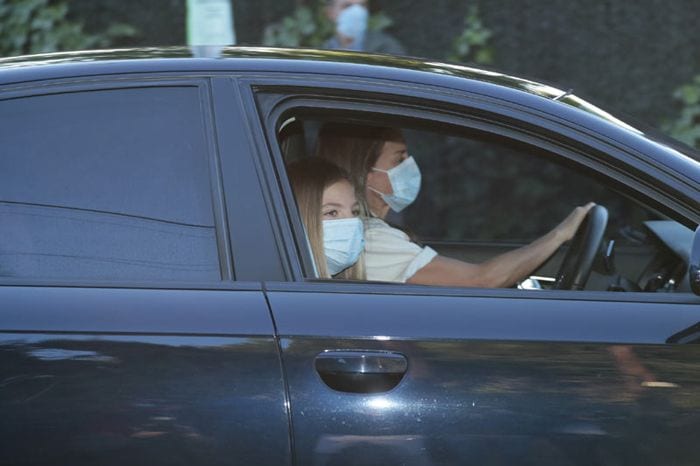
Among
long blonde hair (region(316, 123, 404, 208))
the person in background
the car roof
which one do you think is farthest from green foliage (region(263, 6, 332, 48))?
the car roof

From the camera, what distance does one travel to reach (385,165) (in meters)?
3.72

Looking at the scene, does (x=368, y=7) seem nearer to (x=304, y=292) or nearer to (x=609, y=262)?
(x=609, y=262)

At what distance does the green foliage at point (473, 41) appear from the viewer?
22.6ft

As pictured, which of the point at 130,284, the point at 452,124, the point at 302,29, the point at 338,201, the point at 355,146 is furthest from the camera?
the point at 302,29

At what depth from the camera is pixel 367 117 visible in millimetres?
2918

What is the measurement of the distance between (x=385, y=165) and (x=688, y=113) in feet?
11.4

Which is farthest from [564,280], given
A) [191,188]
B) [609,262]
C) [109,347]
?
[109,347]

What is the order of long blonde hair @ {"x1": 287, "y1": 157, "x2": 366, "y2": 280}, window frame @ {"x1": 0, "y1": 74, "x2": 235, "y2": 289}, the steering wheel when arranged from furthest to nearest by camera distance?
the steering wheel < long blonde hair @ {"x1": 287, "y1": 157, "x2": 366, "y2": 280} < window frame @ {"x1": 0, "y1": 74, "x2": 235, "y2": 289}

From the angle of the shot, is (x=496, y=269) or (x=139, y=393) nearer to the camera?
(x=139, y=393)

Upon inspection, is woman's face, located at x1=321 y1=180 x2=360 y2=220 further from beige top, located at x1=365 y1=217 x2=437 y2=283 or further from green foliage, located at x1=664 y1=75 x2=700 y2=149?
green foliage, located at x1=664 y1=75 x2=700 y2=149

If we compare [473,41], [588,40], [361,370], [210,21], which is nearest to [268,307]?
[361,370]

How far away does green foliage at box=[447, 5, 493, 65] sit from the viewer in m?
6.89

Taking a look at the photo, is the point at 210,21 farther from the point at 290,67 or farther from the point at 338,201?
the point at 290,67

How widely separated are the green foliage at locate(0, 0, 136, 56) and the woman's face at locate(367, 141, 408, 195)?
3772 millimetres
